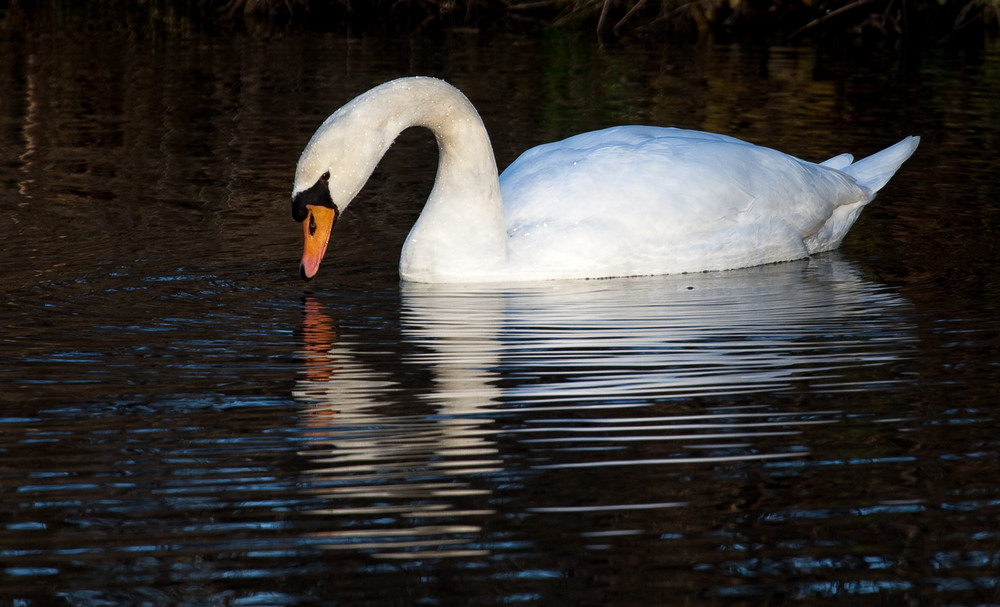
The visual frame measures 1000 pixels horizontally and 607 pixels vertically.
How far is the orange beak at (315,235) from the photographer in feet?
21.4

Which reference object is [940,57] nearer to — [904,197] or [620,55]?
[620,55]

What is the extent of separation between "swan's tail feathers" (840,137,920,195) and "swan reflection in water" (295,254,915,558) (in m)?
1.34

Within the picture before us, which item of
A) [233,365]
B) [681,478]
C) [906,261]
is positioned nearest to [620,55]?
[906,261]

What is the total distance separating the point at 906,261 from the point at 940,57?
1066cm

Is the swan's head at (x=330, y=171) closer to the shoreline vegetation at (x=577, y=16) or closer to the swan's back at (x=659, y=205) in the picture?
the swan's back at (x=659, y=205)

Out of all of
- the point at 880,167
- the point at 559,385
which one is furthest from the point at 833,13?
the point at 559,385

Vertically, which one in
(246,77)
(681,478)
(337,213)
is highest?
(246,77)

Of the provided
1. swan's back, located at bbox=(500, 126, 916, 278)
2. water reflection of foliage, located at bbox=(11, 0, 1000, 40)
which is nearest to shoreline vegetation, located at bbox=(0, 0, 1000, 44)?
water reflection of foliage, located at bbox=(11, 0, 1000, 40)

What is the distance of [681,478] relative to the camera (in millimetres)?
4234

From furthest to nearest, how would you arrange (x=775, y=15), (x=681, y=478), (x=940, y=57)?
(x=775, y=15) → (x=940, y=57) → (x=681, y=478)

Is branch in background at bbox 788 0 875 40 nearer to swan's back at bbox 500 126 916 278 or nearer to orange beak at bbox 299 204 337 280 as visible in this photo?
swan's back at bbox 500 126 916 278

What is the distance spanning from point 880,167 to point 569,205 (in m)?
2.44

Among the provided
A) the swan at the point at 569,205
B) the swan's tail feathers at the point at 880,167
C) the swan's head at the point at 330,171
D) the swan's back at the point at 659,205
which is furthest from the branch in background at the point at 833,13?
the swan's head at the point at 330,171

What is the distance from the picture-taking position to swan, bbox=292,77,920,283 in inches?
277
